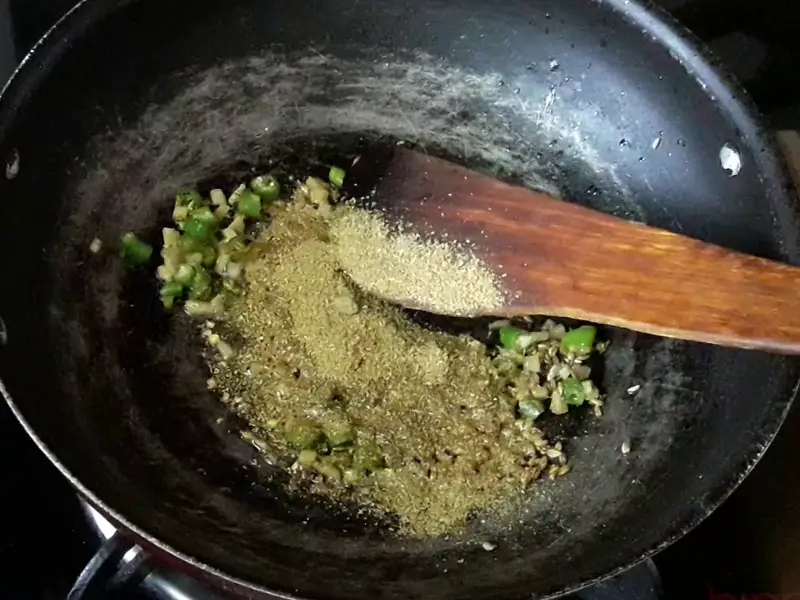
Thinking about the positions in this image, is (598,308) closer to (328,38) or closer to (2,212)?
(328,38)

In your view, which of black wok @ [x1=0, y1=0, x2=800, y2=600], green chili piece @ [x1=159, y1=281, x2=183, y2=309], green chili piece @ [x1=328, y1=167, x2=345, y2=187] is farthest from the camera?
green chili piece @ [x1=328, y1=167, x2=345, y2=187]

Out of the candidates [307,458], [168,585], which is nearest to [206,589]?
[168,585]

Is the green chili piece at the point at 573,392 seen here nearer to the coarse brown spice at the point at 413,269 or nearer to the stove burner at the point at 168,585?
the coarse brown spice at the point at 413,269

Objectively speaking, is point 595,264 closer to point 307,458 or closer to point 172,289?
point 307,458

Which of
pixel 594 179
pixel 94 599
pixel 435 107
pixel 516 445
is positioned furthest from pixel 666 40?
pixel 94 599

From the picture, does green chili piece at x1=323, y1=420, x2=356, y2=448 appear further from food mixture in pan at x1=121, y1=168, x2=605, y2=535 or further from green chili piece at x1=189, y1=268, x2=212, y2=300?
green chili piece at x1=189, y1=268, x2=212, y2=300

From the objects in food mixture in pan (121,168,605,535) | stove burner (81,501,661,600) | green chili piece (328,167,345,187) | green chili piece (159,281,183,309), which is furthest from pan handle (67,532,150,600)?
green chili piece (328,167,345,187)
